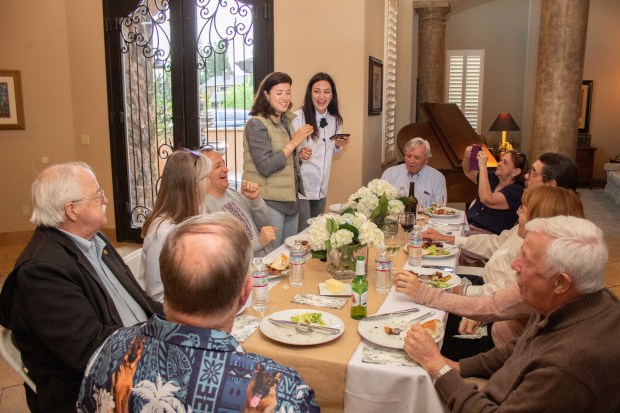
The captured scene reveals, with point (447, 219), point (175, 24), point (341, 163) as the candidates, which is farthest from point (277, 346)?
point (175, 24)

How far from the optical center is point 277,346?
1.88 m

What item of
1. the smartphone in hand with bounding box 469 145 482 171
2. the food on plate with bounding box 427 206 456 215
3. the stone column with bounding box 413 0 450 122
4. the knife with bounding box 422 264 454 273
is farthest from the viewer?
the stone column with bounding box 413 0 450 122

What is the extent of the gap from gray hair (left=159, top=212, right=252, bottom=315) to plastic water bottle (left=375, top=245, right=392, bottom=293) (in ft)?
4.09

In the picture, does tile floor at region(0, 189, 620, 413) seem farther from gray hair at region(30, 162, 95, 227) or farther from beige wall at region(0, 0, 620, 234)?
gray hair at region(30, 162, 95, 227)

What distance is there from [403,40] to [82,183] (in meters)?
6.35

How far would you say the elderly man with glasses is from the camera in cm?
175

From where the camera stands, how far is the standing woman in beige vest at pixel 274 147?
384 centimetres

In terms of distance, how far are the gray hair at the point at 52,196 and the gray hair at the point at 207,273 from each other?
90cm

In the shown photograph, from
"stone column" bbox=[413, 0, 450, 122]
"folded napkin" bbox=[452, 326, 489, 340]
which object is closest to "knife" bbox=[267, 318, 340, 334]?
"folded napkin" bbox=[452, 326, 489, 340]

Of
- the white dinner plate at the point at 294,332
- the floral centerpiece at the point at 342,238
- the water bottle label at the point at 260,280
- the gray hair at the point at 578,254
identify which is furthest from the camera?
the floral centerpiece at the point at 342,238

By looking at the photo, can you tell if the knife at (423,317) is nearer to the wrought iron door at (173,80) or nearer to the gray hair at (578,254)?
the gray hair at (578,254)

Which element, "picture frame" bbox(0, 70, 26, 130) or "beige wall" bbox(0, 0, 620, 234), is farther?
"picture frame" bbox(0, 70, 26, 130)

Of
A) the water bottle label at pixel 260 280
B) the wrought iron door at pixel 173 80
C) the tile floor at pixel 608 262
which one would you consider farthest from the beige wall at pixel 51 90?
the water bottle label at pixel 260 280

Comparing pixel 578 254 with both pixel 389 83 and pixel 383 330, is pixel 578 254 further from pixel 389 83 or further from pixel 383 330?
pixel 389 83
